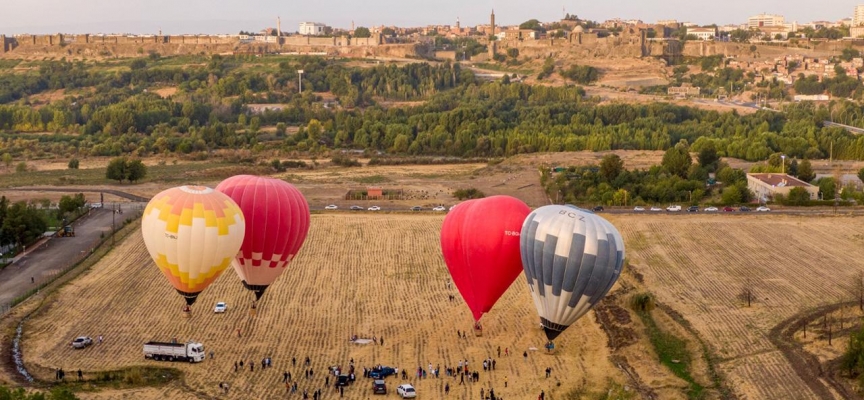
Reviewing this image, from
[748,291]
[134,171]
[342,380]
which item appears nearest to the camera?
[342,380]

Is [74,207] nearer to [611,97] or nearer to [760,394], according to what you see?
[760,394]

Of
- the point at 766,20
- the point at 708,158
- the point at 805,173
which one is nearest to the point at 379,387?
the point at 805,173

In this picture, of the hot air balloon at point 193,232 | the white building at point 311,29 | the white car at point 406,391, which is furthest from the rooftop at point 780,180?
the white building at point 311,29

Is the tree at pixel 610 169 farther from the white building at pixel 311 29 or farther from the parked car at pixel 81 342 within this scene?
the white building at pixel 311 29

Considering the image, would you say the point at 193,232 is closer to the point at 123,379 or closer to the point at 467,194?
the point at 123,379

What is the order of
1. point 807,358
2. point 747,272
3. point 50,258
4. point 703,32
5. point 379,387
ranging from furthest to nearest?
point 703,32 < point 50,258 < point 747,272 < point 807,358 < point 379,387

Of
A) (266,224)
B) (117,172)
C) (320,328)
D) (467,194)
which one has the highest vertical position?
(266,224)
